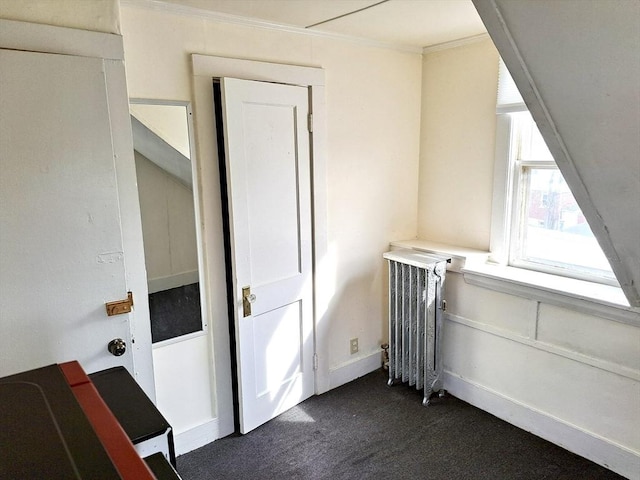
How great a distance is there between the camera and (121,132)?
1.85m

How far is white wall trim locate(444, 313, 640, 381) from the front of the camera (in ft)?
7.32

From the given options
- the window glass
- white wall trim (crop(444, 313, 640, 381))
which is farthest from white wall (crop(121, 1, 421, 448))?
the window glass

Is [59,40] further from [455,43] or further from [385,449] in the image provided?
[385,449]

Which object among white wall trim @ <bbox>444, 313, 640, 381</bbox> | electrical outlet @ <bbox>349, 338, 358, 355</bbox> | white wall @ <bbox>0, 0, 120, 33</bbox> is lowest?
electrical outlet @ <bbox>349, 338, 358, 355</bbox>

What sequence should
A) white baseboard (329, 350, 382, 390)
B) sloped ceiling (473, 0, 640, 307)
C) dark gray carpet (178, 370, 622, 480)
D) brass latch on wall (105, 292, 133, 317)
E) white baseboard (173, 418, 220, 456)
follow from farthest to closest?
white baseboard (329, 350, 382, 390), white baseboard (173, 418, 220, 456), dark gray carpet (178, 370, 622, 480), brass latch on wall (105, 292, 133, 317), sloped ceiling (473, 0, 640, 307)

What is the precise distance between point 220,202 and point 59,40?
1.03 meters

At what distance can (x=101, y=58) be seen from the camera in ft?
5.69

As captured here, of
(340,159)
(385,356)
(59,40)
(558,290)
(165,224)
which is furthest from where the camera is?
(385,356)

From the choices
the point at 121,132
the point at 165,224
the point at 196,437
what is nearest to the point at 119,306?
the point at 165,224

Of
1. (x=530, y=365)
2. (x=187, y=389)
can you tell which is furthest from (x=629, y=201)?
(x=187, y=389)

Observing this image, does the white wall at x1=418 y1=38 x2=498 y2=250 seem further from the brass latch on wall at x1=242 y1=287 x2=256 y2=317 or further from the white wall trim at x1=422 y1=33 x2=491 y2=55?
the brass latch on wall at x1=242 y1=287 x2=256 y2=317

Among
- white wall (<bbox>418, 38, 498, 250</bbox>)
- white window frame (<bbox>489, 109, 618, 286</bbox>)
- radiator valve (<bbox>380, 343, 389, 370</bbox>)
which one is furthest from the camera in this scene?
radiator valve (<bbox>380, 343, 389, 370</bbox>)

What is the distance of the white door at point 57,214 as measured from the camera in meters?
1.59

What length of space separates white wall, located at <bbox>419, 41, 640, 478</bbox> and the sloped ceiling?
1.35m
